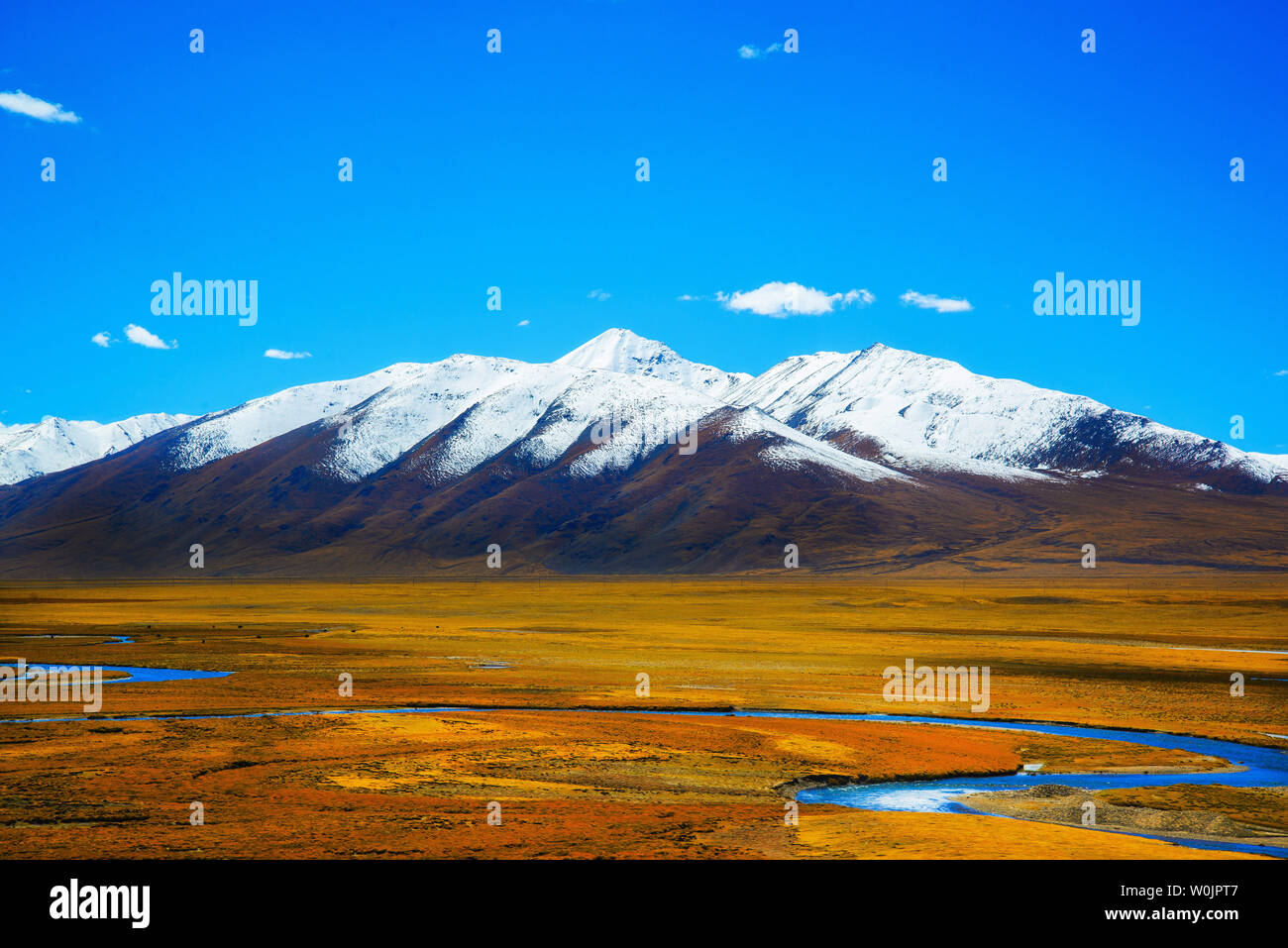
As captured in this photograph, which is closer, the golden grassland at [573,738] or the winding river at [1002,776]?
the golden grassland at [573,738]

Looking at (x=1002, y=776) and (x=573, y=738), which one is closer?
(x=1002, y=776)

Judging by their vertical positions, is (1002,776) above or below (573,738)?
below

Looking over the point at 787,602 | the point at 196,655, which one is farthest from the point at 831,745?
the point at 787,602

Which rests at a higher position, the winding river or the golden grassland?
the golden grassland

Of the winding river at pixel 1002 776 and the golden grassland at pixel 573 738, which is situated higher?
the golden grassland at pixel 573 738

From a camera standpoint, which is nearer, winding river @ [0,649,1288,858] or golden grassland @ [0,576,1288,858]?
golden grassland @ [0,576,1288,858]

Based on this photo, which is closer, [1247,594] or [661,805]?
[661,805]

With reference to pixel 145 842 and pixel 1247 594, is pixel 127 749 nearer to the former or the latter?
pixel 145 842

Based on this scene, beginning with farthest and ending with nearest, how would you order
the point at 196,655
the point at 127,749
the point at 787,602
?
1. the point at 787,602
2. the point at 196,655
3. the point at 127,749
